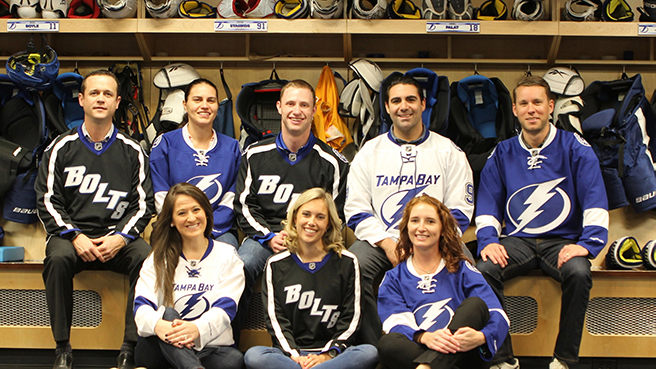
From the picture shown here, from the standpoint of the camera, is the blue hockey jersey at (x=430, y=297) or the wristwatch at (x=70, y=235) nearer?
the blue hockey jersey at (x=430, y=297)

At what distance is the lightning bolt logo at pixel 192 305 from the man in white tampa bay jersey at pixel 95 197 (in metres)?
0.37

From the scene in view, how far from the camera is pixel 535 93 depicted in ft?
9.11

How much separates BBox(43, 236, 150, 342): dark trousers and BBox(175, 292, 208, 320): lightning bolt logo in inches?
12.3

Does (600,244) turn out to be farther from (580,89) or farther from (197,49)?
(197,49)

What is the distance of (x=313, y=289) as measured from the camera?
2332 mm

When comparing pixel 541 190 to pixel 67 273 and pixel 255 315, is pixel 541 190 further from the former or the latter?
pixel 67 273

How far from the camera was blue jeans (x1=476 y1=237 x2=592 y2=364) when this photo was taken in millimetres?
2426

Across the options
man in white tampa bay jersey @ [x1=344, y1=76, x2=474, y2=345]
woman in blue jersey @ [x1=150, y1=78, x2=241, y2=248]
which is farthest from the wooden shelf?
man in white tampa bay jersey @ [x1=344, y1=76, x2=474, y2=345]

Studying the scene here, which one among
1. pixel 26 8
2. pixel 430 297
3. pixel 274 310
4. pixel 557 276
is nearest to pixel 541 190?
pixel 557 276

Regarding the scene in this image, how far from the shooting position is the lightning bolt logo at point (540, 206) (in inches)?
109

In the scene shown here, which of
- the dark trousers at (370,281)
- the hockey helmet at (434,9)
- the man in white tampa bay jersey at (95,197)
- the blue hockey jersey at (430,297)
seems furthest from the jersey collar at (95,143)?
the hockey helmet at (434,9)

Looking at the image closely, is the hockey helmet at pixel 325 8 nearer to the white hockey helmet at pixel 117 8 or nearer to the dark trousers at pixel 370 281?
the white hockey helmet at pixel 117 8

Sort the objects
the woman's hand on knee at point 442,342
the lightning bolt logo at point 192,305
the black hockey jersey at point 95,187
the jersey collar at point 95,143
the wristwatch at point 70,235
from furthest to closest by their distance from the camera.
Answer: the jersey collar at point 95,143
the black hockey jersey at point 95,187
the wristwatch at point 70,235
the lightning bolt logo at point 192,305
the woman's hand on knee at point 442,342

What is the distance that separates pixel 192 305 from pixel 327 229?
65 cm
